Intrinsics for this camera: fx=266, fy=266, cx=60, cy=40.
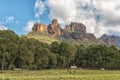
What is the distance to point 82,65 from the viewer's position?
144 meters

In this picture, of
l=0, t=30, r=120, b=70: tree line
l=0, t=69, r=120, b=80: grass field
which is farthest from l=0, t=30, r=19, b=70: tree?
l=0, t=69, r=120, b=80: grass field

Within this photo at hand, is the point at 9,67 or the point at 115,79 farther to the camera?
the point at 9,67

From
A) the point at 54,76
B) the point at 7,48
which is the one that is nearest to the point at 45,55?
the point at 7,48

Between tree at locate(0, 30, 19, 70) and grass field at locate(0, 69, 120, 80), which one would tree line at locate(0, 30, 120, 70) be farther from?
grass field at locate(0, 69, 120, 80)

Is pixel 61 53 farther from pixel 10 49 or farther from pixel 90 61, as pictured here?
pixel 10 49

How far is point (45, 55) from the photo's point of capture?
118062 mm

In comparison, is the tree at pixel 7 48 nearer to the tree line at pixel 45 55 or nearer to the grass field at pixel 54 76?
the tree line at pixel 45 55

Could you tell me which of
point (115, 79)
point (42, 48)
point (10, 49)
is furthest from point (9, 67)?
point (115, 79)

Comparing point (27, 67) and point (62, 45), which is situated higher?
point (62, 45)

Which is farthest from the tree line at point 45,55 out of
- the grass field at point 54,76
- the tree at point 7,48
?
the grass field at point 54,76

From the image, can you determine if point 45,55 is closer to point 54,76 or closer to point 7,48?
point 7,48

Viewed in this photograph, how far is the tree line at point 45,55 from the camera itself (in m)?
108

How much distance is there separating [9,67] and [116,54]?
5710 cm

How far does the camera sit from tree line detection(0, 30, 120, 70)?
108 m
